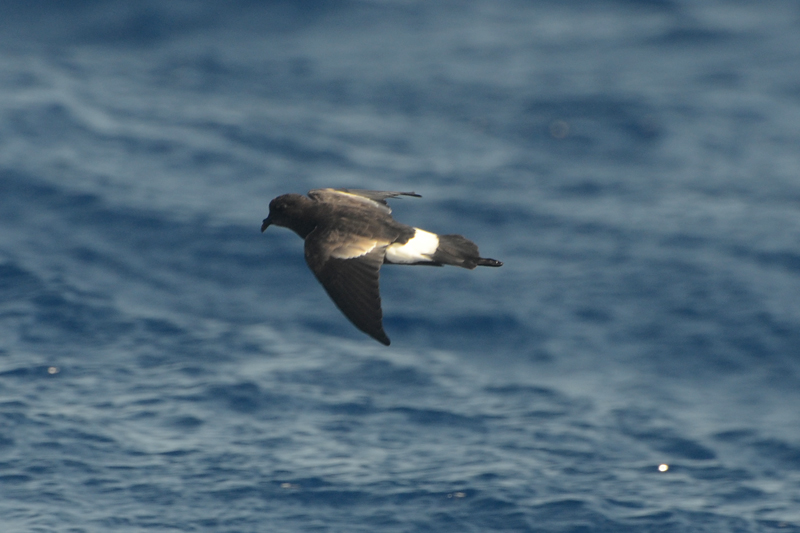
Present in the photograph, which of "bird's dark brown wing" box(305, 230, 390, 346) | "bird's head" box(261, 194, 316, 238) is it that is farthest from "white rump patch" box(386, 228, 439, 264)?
"bird's head" box(261, 194, 316, 238)

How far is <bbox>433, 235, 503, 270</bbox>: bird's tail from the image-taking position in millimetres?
Result: 8898

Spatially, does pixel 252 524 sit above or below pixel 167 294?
below

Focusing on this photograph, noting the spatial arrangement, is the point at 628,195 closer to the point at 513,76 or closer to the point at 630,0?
the point at 513,76

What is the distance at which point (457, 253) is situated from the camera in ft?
29.5

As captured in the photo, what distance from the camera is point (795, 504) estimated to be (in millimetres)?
14320

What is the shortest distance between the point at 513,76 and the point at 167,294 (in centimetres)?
885

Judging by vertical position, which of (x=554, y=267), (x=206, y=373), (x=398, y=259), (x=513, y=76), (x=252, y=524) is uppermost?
(x=513, y=76)

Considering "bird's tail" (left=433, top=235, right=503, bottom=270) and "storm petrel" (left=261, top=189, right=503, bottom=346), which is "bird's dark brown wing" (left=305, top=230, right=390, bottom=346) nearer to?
"storm petrel" (left=261, top=189, right=503, bottom=346)

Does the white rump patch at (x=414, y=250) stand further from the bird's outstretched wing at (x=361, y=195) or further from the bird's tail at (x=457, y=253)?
the bird's outstretched wing at (x=361, y=195)

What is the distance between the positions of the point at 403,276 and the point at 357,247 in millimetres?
9138

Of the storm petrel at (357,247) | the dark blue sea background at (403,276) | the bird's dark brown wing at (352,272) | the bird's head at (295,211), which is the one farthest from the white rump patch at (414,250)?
the dark blue sea background at (403,276)

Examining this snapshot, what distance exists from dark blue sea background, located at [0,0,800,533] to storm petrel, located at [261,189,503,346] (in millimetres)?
5518

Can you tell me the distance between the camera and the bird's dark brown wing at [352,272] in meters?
7.90

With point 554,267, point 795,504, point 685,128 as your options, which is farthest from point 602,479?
point 685,128
